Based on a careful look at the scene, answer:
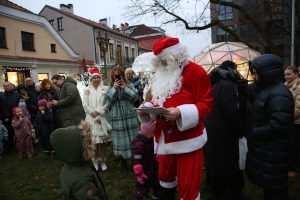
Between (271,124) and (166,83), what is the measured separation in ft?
3.55

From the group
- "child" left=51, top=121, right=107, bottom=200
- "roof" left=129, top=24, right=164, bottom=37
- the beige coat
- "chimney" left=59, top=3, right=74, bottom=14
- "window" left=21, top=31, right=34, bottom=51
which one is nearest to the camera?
"child" left=51, top=121, right=107, bottom=200

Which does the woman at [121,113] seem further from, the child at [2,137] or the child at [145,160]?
the child at [2,137]

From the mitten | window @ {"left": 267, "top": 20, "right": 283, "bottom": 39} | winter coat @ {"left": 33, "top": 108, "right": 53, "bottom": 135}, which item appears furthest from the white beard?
window @ {"left": 267, "top": 20, "right": 283, "bottom": 39}

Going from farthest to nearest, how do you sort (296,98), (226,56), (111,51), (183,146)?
(111,51) < (226,56) < (296,98) < (183,146)

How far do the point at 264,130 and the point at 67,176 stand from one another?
6.18 feet

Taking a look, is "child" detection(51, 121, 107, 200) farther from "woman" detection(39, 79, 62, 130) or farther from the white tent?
the white tent

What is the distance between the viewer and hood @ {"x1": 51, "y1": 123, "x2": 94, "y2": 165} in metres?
2.38

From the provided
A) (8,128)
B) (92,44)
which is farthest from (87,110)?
(92,44)

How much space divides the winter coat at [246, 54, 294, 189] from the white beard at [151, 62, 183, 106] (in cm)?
84

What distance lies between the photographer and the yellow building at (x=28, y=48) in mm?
18534

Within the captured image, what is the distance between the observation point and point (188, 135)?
273 cm

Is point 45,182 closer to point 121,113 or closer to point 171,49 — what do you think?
point 121,113

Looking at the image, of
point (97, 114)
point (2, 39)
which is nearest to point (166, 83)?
point (97, 114)

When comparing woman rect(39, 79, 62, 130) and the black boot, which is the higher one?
woman rect(39, 79, 62, 130)
